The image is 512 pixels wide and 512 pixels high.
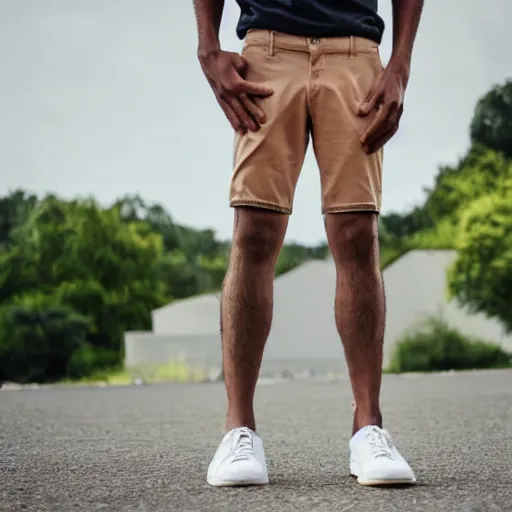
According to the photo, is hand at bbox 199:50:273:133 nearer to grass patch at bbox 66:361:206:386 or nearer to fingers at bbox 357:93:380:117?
fingers at bbox 357:93:380:117

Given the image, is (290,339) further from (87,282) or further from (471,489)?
(471,489)

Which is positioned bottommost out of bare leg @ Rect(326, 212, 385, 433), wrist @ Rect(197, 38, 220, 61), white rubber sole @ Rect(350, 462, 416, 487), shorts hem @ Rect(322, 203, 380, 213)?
white rubber sole @ Rect(350, 462, 416, 487)

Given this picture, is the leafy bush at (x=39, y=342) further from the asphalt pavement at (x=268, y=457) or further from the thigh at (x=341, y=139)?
the thigh at (x=341, y=139)

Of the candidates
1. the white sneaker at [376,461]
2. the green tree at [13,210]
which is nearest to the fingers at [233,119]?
the white sneaker at [376,461]

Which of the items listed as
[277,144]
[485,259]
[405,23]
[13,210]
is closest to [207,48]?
[277,144]

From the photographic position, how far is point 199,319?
41.2 m

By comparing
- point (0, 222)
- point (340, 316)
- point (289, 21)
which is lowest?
point (340, 316)

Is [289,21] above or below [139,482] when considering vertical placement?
above

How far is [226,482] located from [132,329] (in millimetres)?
47306

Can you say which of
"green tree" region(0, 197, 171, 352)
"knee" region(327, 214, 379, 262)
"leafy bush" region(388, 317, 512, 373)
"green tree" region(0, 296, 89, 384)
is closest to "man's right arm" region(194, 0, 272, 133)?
"knee" region(327, 214, 379, 262)

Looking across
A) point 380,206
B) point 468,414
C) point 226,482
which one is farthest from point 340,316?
point 468,414

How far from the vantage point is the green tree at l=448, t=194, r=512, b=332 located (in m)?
27.9

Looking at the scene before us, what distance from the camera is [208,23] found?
3.21 metres

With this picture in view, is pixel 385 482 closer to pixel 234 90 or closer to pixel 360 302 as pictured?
pixel 360 302
